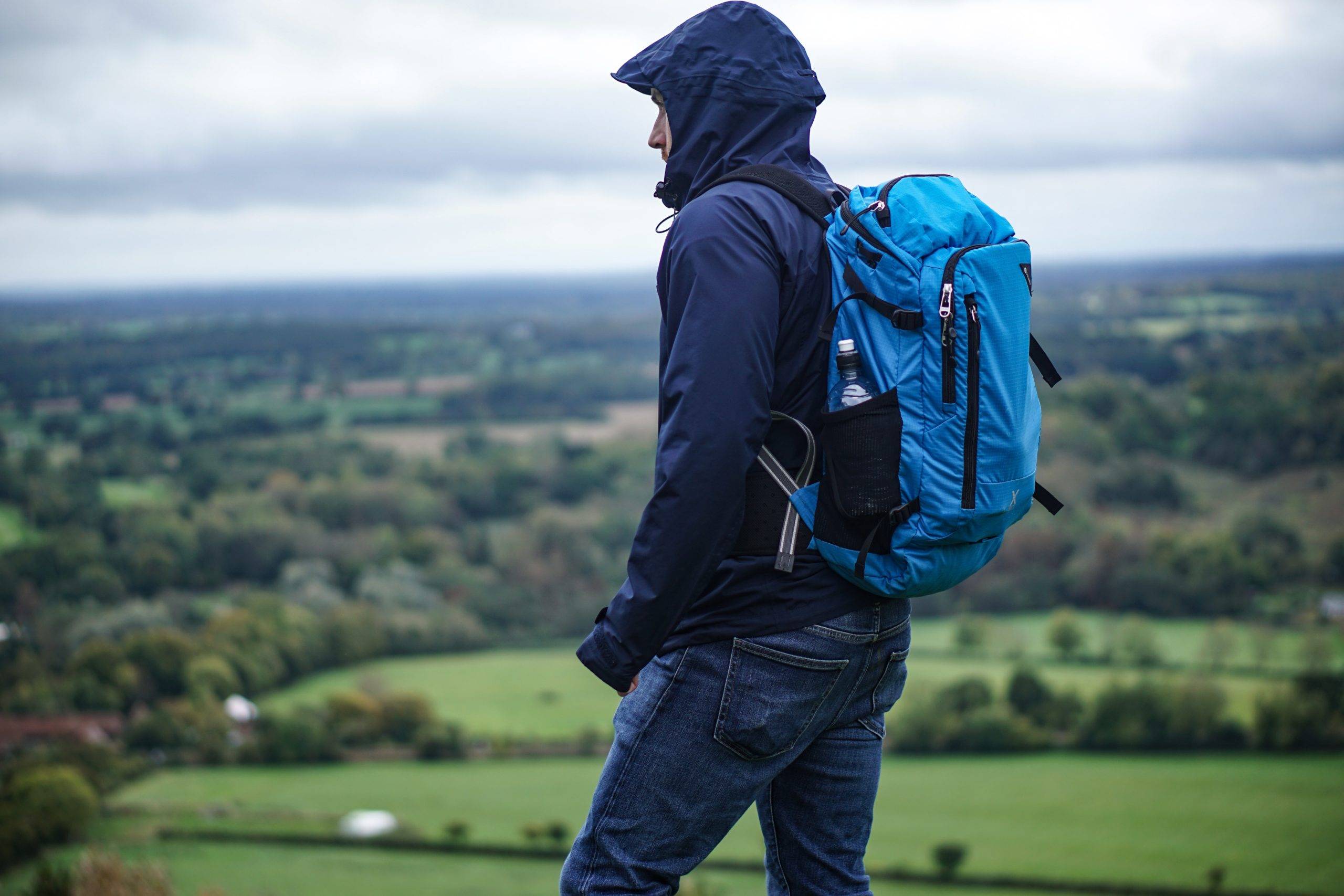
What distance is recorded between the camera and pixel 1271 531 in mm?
63906

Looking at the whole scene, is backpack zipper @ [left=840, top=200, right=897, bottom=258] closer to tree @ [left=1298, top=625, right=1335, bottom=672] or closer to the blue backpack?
the blue backpack

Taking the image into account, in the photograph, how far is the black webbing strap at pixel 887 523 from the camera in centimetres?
236

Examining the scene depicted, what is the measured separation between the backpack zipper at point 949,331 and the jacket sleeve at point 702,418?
0.34 metres

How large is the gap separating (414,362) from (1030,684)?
75025 millimetres

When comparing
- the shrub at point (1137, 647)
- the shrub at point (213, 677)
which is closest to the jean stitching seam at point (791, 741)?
the shrub at point (1137, 647)

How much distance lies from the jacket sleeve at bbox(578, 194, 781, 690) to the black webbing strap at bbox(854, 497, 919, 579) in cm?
27

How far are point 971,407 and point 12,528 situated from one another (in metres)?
89.7

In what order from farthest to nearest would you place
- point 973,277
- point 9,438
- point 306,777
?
point 9,438 < point 306,777 < point 973,277

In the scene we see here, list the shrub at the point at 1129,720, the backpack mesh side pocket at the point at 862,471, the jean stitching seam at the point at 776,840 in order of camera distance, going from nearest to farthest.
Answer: the backpack mesh side pocket at the point at 862,471 < the jean stitching seam at the point at 776,840 < the shrub at the point at 1129,720

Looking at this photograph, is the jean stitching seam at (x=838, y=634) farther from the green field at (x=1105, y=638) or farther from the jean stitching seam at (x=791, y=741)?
the green field at (x=1105, y=638)

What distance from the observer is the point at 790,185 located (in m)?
2.52

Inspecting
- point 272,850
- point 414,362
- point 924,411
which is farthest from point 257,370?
point 924,411

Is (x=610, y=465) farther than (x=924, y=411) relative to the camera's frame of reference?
Yes

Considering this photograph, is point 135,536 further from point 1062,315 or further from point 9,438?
point 1062,315
